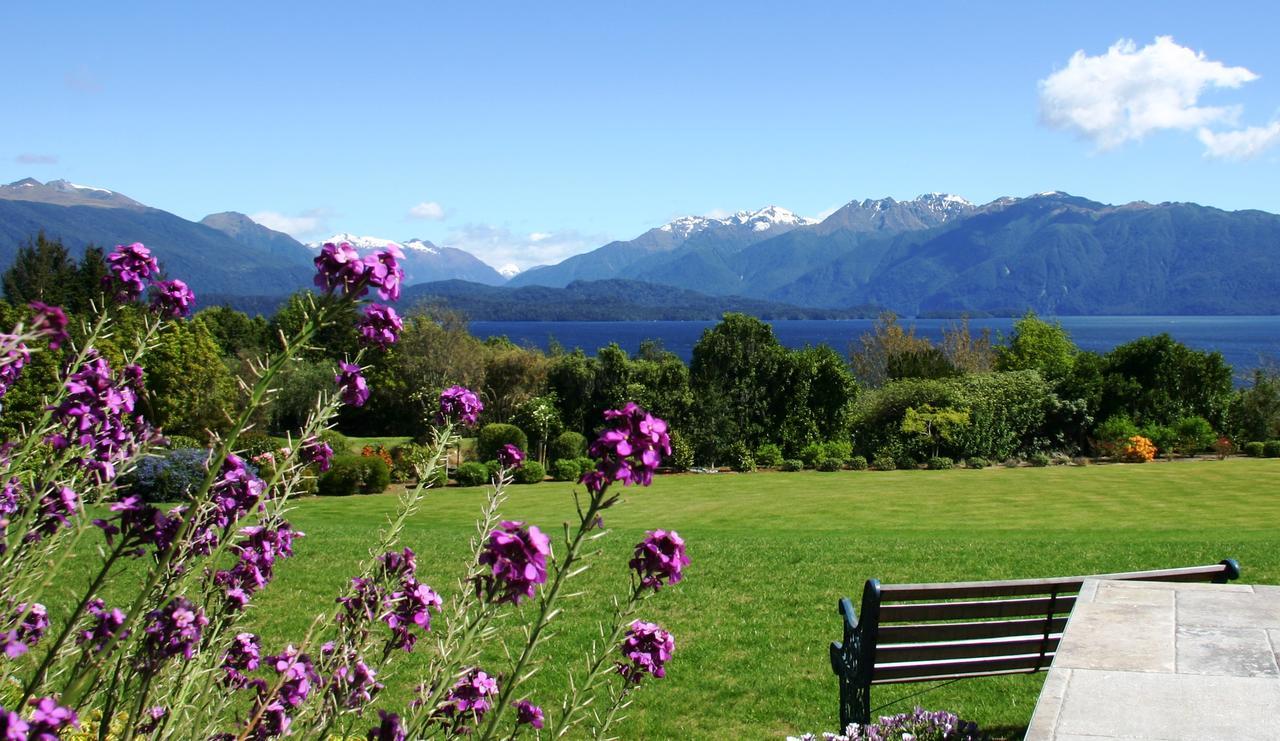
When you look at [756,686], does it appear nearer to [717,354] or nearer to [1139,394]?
[717,354]

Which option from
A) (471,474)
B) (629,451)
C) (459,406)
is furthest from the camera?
(471,474)

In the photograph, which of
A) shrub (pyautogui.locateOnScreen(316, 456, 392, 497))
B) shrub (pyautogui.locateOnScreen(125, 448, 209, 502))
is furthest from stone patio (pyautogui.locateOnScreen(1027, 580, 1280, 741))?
shrub (pyautogui.locateOnScreen(316, 456, 392, 497))

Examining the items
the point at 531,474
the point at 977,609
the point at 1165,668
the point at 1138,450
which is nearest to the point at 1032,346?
the point at 1138,450

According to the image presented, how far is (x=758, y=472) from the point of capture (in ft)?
87.2

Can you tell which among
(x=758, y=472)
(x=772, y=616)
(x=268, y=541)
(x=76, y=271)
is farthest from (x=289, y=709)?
(x=76, y=271)

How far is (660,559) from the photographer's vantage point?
2170mm

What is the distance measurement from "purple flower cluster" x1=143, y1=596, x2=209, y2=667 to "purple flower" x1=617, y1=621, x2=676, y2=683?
1.23m

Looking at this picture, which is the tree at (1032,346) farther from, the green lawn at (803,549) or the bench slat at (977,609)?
the bench slat at (977,609)

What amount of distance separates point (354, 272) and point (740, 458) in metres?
26.0

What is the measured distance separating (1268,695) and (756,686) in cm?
363

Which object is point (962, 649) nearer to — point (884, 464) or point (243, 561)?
point (243, 561)

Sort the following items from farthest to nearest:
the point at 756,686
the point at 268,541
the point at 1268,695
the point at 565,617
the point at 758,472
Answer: the point at 758,472, the point at 565,617, the point at 756,686, the point at 1268,695, the point at 268,541

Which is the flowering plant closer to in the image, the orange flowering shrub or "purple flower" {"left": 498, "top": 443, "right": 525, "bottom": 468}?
"purple flower" {"left": 498, "top": 443, "right": 525, "bottom": 468}

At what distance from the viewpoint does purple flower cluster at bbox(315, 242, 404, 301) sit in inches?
69.8
